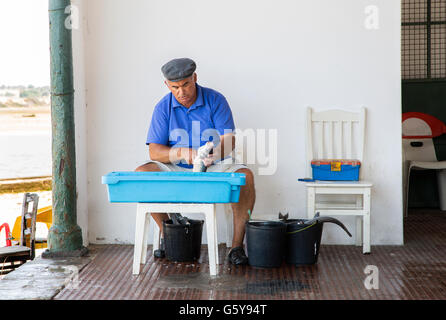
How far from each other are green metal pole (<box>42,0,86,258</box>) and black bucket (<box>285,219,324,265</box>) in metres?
1.63

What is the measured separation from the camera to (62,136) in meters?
4.06

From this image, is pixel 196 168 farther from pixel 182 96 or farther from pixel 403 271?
pixel 403 271

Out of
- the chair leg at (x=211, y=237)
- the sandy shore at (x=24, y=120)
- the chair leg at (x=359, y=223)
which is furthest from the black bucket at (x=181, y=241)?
the sandy shore at (x=24, y=120)

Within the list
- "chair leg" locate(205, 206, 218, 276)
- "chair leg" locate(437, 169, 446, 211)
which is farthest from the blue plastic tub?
"chair leg" locate(437, 169, 446, 211)

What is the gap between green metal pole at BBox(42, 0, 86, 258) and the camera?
4.04 m

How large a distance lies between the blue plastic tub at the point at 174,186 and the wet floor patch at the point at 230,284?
0.51 metres

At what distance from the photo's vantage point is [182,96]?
3934mm

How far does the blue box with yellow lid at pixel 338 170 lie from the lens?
423cm

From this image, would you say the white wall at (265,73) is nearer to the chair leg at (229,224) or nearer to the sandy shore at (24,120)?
the chair leg at (229,224)

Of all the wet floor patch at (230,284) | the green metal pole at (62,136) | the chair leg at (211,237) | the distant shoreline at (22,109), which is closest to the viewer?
the wet floor patch at (230,284)

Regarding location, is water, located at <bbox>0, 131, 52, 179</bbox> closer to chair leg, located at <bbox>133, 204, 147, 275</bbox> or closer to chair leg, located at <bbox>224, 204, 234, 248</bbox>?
chair leg, located at <bbox>224, 204, 234, 248</bbox>

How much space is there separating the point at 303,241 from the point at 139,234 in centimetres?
115

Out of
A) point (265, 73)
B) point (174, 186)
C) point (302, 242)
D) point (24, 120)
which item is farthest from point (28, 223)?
point (24, 120)
